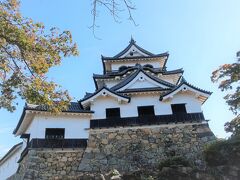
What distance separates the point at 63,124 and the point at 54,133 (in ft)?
2.80

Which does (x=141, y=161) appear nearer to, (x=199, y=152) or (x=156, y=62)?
(x=199, y=152)

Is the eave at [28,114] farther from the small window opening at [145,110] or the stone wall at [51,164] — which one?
the small window opening at [145,110]

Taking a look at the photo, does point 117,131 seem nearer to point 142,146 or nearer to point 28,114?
point 142,146

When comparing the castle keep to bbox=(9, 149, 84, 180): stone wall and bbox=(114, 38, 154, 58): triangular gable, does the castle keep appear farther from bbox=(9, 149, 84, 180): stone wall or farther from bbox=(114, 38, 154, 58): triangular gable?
bbox=(114, 38, 154, 58): triangular gable

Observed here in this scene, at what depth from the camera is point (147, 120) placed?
1777 cm

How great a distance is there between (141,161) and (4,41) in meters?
11.9

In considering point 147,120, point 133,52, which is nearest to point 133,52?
point 133,52

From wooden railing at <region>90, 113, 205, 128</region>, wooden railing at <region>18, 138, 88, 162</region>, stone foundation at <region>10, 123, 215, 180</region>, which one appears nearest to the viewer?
stone foundation at <region>10, 123, 215, 180</region>

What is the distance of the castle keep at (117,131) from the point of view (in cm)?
1625

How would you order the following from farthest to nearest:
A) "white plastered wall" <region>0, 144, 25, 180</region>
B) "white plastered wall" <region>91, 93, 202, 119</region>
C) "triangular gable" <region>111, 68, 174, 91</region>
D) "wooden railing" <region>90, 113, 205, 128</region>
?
"white plastered wall" <region>0, 144, 25, 180</region> → "triangular gable" <region>111, 68, 174, 91</region> → "white plastered wall" <region>91, 93, 202, 119</region> → "wooden railing" <region>90, 113, 205, 128</region>

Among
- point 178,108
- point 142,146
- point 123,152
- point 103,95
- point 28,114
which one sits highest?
point 103,95

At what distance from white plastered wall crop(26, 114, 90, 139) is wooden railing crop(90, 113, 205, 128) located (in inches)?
29.1

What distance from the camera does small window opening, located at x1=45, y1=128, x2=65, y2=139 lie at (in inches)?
667

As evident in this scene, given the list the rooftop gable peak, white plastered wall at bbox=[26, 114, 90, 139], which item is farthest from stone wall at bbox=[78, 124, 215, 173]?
the rooftop gable peak
